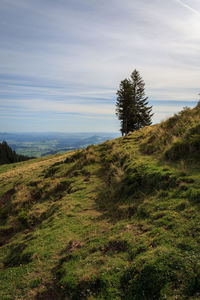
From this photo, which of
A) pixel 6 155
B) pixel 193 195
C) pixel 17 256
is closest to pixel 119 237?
pixel 193 195

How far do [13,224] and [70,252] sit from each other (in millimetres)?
6789

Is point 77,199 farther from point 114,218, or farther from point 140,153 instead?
point 140,153

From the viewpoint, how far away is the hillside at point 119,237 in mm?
4719

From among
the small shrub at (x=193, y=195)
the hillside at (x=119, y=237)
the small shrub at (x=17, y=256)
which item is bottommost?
Result: the small shrub at (x=17, y=256)

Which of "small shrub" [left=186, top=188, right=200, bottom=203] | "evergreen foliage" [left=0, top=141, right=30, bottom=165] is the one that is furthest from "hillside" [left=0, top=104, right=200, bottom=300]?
"evergreen foliage" [left=0, top=141, right=30, bottom=165]

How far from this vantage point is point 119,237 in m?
6.55

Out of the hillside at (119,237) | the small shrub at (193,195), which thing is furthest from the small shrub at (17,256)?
the small shrub at (193,195)

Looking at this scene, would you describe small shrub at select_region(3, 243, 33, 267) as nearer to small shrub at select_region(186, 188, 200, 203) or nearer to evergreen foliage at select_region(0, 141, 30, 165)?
small shrub at select_region(186, 188, 200, 203)

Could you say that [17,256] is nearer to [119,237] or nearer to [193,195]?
[119,237]

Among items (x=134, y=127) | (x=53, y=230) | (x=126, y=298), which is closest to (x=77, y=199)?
(x=53, y=230)

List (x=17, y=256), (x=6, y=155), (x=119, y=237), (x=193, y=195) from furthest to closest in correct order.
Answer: (x=6, y=155) < (x=17, y=256) < (x=193, y=195) < (x=119, y=237)

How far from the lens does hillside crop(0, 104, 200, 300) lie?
4.72 m

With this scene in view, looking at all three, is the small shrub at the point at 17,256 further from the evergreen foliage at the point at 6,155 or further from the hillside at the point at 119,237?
the evergreen foliage at the point at 6,155

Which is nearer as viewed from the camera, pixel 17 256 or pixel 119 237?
pixel 119 237
